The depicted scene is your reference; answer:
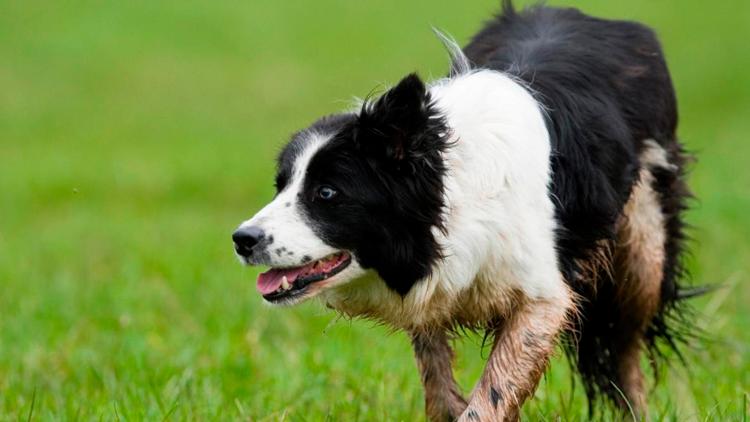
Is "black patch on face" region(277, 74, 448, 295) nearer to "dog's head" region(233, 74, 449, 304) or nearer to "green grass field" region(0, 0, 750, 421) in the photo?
"dog's head" region(233, 74, 449, 304)

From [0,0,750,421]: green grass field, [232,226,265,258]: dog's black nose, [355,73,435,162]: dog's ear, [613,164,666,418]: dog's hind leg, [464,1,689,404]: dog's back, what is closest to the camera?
[232,226,265,258]: dog's black nose

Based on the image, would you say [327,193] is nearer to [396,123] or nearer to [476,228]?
[396,123]

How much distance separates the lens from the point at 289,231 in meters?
4.57

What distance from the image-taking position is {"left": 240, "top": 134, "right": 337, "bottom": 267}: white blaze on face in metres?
4.53

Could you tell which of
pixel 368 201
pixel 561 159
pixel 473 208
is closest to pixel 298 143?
pixel 368 201

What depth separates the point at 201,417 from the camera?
5477 millimetres

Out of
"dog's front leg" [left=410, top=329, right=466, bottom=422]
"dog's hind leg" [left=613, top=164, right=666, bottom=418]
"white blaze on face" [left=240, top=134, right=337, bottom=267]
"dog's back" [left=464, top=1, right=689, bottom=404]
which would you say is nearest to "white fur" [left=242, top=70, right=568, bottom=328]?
"white blaze on face" [left=240, top=134, right=337, bottom=267]

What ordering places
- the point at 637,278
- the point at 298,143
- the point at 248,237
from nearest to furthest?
the point at 248,237
the point at 298,143
the point at 637,278

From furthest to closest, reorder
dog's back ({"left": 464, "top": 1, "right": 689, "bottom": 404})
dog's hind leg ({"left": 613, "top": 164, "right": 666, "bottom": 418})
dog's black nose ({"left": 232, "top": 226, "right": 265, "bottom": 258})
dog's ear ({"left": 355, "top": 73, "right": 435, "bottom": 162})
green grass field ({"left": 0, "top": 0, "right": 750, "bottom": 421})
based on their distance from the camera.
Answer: green grass field ({"left": 0, "top": 0, "right": 750, "bottom": 421}) → dog's hind leg ({"left": 613, "top": 164, "right": 666, "bottom": 418}) → dog's back ({"left": 464, "top": 1, "right": 689, "bottom": 404}) → dog's ear ({"left": 355, "top": 73, "right": 435, "bottom": 162}) → dog's black nose ({"left": 232, "top": 226, "right": 265, "bottom": 258})

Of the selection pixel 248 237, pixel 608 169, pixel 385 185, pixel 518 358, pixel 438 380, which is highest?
pixel 248 237

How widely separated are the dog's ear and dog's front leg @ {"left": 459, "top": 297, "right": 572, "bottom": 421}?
797 mm

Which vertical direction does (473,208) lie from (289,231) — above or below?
below

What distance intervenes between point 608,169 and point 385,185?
1.14 metres

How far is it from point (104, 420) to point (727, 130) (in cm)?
1290
